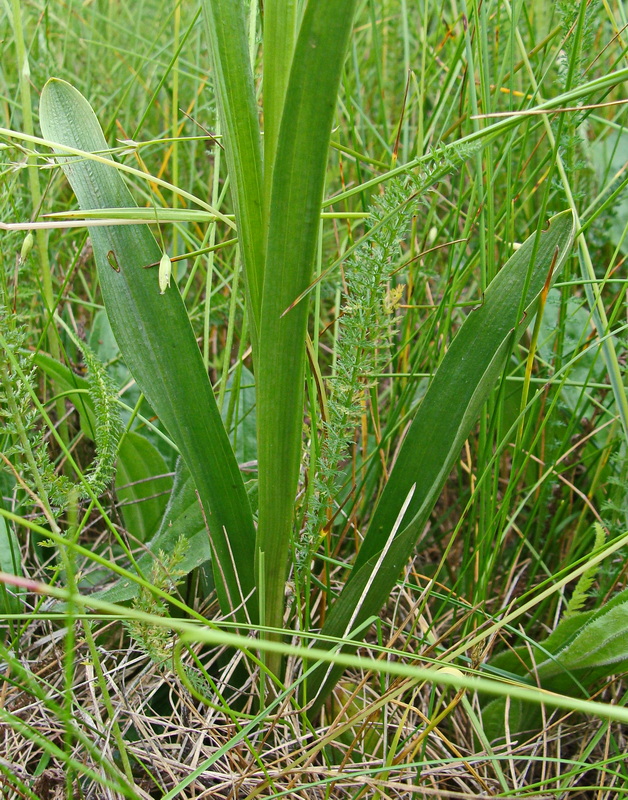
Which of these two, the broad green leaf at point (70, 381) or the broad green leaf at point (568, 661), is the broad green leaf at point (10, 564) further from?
the broad green leaf at point (568, 661)

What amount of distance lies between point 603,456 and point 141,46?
1610mm

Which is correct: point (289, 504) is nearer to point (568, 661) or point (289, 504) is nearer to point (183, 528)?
point (183, 528)

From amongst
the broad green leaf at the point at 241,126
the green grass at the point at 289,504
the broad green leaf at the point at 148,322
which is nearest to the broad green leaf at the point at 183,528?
the green grass at the point at 289,504

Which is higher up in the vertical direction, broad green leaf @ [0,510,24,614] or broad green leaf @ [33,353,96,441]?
broad green leaf @ [33,353,96,441]

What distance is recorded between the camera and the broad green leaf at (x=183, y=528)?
83 centimetres

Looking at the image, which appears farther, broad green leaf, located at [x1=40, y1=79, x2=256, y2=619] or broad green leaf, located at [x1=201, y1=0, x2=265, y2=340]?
broad green leaf, located at [x1=40, y1=79, x2=256, y2=619]

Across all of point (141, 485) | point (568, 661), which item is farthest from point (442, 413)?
point (141, 485)

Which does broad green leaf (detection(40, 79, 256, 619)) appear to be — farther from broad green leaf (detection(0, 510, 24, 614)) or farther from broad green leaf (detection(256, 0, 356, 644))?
broad green leaf (detection(0, 510, 24, 614))

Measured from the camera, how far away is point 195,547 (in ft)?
2.75

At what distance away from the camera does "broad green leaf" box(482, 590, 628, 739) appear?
0.73 meters

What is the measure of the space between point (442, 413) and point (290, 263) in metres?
0.27

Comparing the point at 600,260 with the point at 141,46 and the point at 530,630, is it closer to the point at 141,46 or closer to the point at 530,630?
the point at 530,630

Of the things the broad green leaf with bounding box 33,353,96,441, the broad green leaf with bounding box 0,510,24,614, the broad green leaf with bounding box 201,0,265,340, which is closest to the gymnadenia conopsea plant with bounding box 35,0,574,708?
the broad green leaf with bounding box 201,0,265,340

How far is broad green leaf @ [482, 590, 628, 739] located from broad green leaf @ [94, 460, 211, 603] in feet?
1.29
